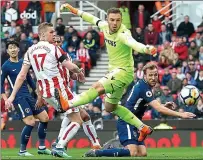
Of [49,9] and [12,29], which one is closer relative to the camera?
[12,29]

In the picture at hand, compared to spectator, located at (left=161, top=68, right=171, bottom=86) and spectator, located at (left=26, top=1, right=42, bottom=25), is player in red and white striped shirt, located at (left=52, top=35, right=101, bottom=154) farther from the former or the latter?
spectator, located at (left=26, top=1, right=42, bottom=25)

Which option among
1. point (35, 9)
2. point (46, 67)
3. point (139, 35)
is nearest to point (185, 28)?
point (139, 35)

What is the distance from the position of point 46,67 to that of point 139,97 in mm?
1738

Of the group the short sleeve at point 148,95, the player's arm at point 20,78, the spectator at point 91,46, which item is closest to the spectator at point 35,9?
the spectator at point 91,46

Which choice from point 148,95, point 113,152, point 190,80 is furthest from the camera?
point 190,80

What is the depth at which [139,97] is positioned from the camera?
15414 millimetres

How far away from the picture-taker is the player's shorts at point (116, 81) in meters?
15.1

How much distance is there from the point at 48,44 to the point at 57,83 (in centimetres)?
72

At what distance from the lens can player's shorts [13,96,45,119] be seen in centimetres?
1677

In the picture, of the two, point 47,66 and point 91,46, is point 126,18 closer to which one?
point 91,46

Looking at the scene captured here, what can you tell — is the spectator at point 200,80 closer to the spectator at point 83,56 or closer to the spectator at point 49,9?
the spectator at point 83,56

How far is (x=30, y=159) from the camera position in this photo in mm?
14336

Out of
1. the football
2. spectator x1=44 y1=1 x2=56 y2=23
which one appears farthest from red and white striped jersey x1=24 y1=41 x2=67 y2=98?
spectator x1=44 y1=1 x2=56 y2=23

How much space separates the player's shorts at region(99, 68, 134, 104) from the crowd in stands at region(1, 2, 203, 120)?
32.6 ft
